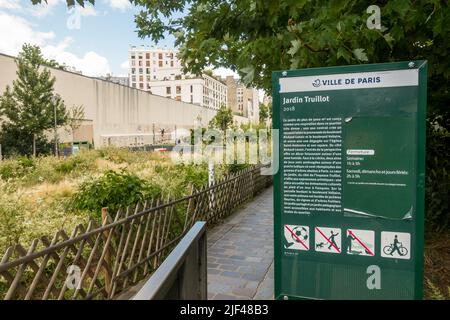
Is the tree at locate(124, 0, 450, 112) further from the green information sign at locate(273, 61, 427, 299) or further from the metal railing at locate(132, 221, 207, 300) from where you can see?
the metal railing at locate(132, 221, 207, 300)

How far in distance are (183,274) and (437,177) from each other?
5.76m

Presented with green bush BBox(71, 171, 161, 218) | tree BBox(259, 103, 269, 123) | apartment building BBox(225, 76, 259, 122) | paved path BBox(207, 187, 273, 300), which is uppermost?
apartment building BBox(225, 76, 259, 122)

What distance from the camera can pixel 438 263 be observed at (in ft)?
15.7

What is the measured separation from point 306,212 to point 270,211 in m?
6.35

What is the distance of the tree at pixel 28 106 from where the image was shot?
2359 cm

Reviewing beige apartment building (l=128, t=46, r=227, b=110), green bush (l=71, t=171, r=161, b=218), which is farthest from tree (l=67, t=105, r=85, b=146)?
beige apartment building (l=128, t=46, r=227, b=110)

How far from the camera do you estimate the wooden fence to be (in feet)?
10.8

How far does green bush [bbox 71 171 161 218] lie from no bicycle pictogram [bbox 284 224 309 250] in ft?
10.7

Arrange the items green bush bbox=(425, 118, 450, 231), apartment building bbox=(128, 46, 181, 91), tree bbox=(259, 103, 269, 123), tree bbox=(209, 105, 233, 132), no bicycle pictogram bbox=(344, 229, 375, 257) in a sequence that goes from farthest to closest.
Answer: apartment building bbox=(128, 46, 181, 91)
tree bbox=(259, 103, 269, 123)
tree bbox=(209, 105, 233, 132)
green bush bbox=(425, 118, 450, 231)
no bicycle pictogram bbox=(344, 229, 375, 257)

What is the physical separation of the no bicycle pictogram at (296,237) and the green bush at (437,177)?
159 inches

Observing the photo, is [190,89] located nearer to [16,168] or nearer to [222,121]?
[222,121]

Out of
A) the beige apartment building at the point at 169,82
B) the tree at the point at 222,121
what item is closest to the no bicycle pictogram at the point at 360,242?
the tree at the point at 222,121

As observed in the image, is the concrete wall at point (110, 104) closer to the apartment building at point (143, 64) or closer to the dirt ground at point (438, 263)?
the dirt ground at point (438, 263)

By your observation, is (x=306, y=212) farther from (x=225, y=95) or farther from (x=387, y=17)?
(x=225, y=95)
